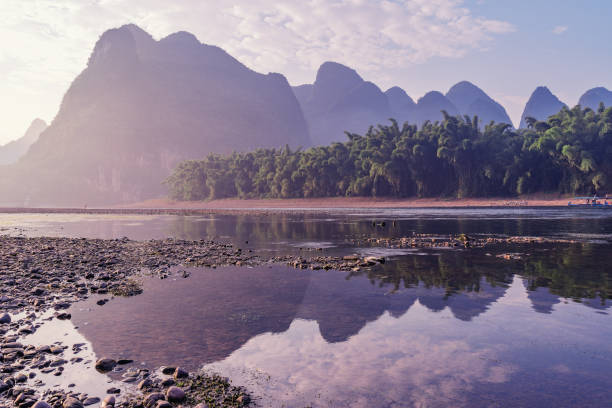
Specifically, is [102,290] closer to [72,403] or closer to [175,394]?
[72,403]

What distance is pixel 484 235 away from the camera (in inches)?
1168

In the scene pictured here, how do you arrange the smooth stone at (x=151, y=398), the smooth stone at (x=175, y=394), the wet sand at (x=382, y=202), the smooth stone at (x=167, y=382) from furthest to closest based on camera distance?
the wet sand at (x=382, y=202), the smooth stone at (x=167, y=382), the smooth stone at (x=175, y=394), the smooth stone at (x=151, y=398)

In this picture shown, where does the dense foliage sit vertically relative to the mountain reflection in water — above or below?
above

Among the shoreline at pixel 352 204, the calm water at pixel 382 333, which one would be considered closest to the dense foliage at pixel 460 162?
the shoreline at pixel 352 204

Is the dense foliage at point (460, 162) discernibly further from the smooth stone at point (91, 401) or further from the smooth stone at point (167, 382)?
the smooth stone at point (91, 401)

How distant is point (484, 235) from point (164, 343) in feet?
87.0

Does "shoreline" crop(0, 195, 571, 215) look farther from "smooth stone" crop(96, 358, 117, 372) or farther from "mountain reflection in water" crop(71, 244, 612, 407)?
"smooth stone" crop(96, 358, 117, 372)

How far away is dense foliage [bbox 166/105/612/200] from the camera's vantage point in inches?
2896

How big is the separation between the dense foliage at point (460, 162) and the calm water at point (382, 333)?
231ft

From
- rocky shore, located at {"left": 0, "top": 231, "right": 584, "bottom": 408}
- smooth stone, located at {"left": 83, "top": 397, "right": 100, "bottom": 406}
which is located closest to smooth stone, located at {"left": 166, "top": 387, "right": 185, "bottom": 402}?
rocky shore, located at {"left": 0, "top": 231, "right": 584, "bottom": 408}

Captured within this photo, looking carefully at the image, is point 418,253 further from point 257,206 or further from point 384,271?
point 257,206

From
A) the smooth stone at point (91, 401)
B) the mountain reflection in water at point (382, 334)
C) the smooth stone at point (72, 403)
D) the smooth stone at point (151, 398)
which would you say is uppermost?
the smooth stone at point (72, 403)

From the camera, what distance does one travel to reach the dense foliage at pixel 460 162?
73562mm

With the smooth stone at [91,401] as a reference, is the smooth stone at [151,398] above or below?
above
